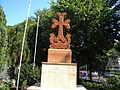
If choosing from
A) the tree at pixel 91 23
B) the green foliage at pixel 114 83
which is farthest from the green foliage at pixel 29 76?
the green foliage at pixel 114 83

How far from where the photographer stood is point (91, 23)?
18.7 metres

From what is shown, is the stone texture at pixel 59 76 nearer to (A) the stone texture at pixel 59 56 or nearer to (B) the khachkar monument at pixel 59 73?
(B) the khachkar monument at pixel 59 73

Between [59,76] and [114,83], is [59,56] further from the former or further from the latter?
[114,83]

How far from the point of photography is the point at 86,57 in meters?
21.8

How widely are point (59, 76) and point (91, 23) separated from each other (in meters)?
11.3

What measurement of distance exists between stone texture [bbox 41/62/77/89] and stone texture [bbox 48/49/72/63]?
0.33m

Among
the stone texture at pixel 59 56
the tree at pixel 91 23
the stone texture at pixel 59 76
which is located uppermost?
the tree at pixel 91 23

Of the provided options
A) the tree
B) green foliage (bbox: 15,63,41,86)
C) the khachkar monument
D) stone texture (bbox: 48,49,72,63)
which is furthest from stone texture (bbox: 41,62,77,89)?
the tree

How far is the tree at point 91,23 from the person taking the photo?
18.1m

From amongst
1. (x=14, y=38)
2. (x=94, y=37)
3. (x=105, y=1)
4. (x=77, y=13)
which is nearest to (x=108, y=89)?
(x=94, y=37)

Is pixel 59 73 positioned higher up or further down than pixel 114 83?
higher up

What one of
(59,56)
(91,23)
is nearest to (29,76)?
(91,23)

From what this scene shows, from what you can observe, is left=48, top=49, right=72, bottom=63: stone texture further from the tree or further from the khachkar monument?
the tree

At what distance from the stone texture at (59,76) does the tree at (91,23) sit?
10.2m
